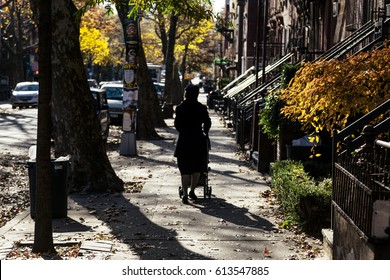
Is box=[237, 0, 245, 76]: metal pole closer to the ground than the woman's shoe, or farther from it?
farther from it

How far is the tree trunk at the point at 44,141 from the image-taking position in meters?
9.03

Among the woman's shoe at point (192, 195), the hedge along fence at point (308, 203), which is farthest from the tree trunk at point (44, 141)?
the woman's shoe at point (192, 195)

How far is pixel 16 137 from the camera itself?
1145 inches

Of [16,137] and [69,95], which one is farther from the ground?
[69,95]

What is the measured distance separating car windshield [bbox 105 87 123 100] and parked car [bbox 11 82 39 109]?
649 inches

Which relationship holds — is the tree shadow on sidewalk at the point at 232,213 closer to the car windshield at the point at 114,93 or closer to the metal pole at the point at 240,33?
the car windshield at the point at 114,93

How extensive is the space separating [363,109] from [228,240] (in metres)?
2.29

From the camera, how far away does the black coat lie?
13500mm

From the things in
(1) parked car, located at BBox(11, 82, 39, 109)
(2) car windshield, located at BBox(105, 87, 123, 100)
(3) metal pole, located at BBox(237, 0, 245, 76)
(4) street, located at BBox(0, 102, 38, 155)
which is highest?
(3) metal pole, located at BBox(237, 0, 245, 76)

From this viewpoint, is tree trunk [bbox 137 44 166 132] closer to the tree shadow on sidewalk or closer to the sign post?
the sign post

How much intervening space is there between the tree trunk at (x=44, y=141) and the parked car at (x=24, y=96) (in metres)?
41.8

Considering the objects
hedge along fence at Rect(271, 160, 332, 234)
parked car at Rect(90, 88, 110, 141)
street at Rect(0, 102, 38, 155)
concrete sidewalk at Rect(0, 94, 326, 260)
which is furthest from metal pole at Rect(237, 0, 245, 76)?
hedge along fence at Rect(271, 160, 332, 234)
